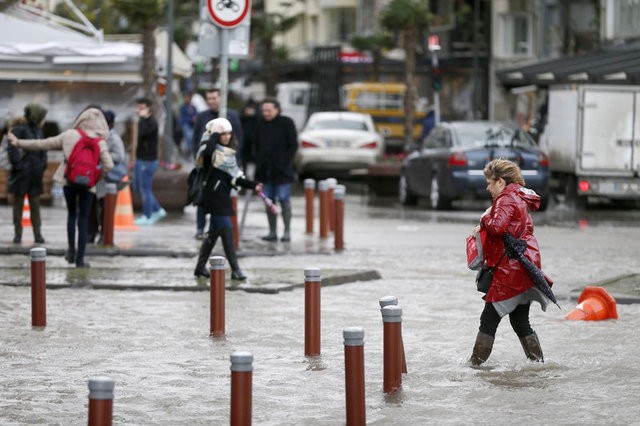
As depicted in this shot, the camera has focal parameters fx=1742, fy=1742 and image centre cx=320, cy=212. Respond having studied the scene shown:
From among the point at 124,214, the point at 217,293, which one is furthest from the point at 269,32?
the point at 217,293

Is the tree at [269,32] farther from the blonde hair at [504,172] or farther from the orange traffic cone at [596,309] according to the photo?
the blonde hair at [504,172]

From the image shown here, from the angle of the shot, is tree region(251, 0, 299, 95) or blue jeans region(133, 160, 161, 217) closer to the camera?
blue jeans region(133, 160, 161, 217)

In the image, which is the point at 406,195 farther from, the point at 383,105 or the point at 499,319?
the point at 383,105

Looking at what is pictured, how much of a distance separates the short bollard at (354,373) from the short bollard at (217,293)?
3583 mm

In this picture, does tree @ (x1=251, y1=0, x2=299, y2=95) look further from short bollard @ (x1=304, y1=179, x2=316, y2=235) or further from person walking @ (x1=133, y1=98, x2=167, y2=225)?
short bollard @ (x1=304, y1=179, x2=316, y2=235)

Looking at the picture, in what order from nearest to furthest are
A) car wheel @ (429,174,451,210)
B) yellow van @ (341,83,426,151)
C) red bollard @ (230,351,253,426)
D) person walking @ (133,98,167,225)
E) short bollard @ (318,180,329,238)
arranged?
red bollard @ (230,351,253,426), short bollard @ (318,180,329,238), person walking @ (133,98,167,225), car wheel @ (429,174,451,210), yellow van @ (341,83,426,151)

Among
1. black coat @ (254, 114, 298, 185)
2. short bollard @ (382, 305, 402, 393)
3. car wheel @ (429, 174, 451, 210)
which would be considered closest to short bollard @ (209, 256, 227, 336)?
short bollard @ (382, 305, 402, 393)

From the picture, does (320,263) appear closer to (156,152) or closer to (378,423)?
(156,152)

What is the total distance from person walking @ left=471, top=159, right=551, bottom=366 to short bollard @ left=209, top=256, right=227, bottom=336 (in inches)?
78.0

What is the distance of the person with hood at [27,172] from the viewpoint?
66.1 feet

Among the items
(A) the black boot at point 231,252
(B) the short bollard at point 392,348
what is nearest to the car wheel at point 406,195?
(A) the black boot at point 231,252

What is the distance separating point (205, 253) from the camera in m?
16.3

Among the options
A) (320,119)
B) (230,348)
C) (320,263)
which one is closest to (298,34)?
(320,119)

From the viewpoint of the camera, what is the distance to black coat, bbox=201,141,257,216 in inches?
630
